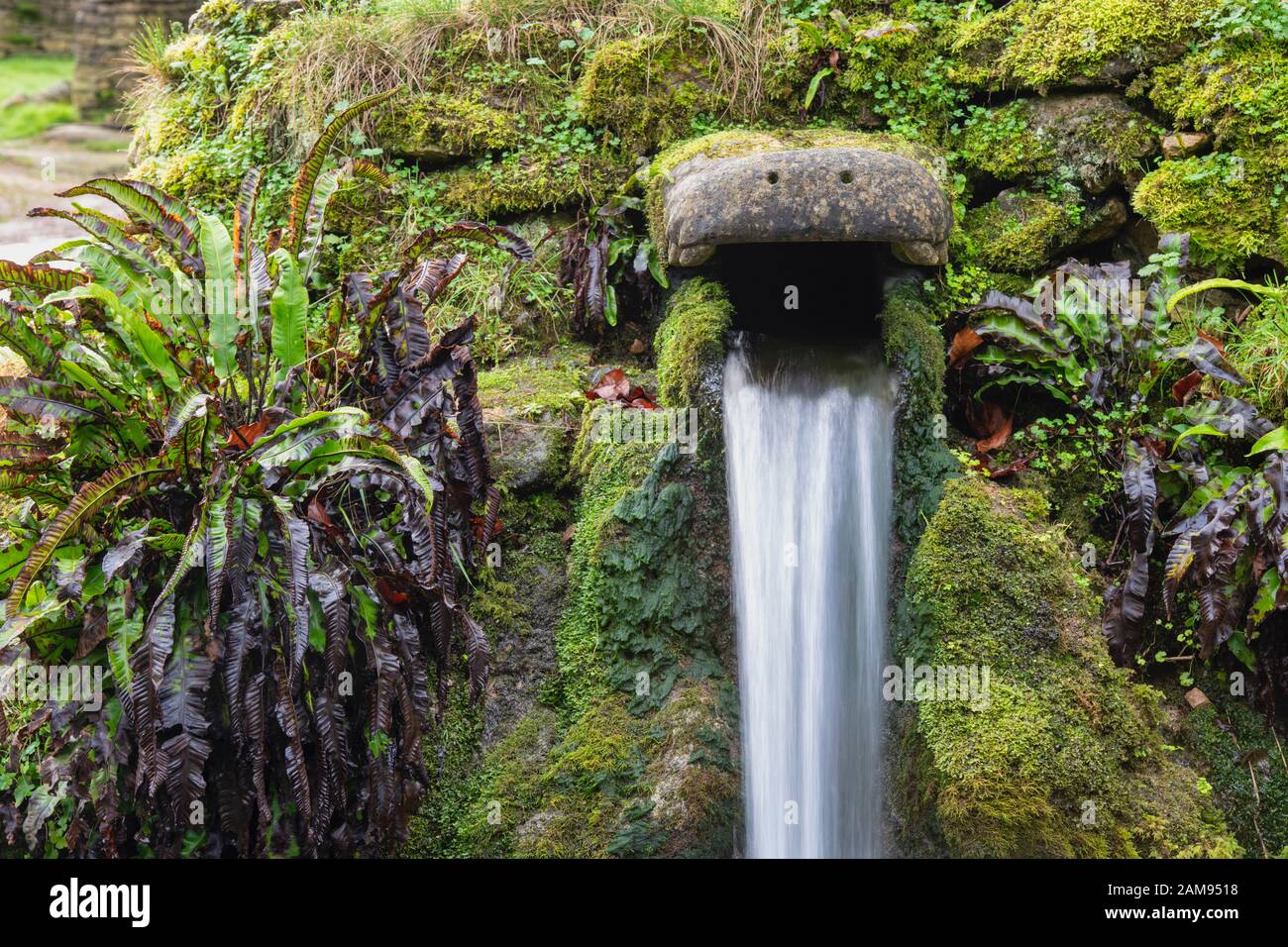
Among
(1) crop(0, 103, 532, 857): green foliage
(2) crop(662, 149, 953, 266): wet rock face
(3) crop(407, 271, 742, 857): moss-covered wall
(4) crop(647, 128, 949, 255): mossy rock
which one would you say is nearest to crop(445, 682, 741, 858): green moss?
(3) crop(407, 271, 742, 857): moss-covered wall

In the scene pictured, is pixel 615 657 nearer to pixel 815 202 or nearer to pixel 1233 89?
pixel 815 202

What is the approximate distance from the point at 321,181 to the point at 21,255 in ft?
14.2

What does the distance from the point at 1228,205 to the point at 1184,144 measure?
455 millimetres

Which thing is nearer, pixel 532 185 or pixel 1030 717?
pixel 1030 717

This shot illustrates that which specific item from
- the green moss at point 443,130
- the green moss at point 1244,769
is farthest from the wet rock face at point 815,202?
the green moss at point 1244,769

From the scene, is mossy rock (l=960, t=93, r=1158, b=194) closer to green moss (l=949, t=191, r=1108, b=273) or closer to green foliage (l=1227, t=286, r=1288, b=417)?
green moss (l=949, t=191, r=1108, b=273)

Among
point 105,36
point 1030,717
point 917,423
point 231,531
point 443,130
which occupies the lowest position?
point 1030,717

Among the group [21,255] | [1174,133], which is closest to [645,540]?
[1174,133]

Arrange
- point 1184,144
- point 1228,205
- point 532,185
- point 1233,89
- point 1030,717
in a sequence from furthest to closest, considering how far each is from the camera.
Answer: point 532,185 → point 1184,144 → point 1233,89 → point 1228,205 → point 1030,717

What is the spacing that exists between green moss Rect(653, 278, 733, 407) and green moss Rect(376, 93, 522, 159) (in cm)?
199

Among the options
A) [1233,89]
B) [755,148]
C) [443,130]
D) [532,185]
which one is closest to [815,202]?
[755,148]

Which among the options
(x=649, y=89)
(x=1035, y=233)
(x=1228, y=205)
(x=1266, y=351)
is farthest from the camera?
(x=649, y=89)

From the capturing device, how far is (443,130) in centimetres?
689

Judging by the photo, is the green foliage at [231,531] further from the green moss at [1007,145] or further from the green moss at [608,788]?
the green moss at [1007,145]
